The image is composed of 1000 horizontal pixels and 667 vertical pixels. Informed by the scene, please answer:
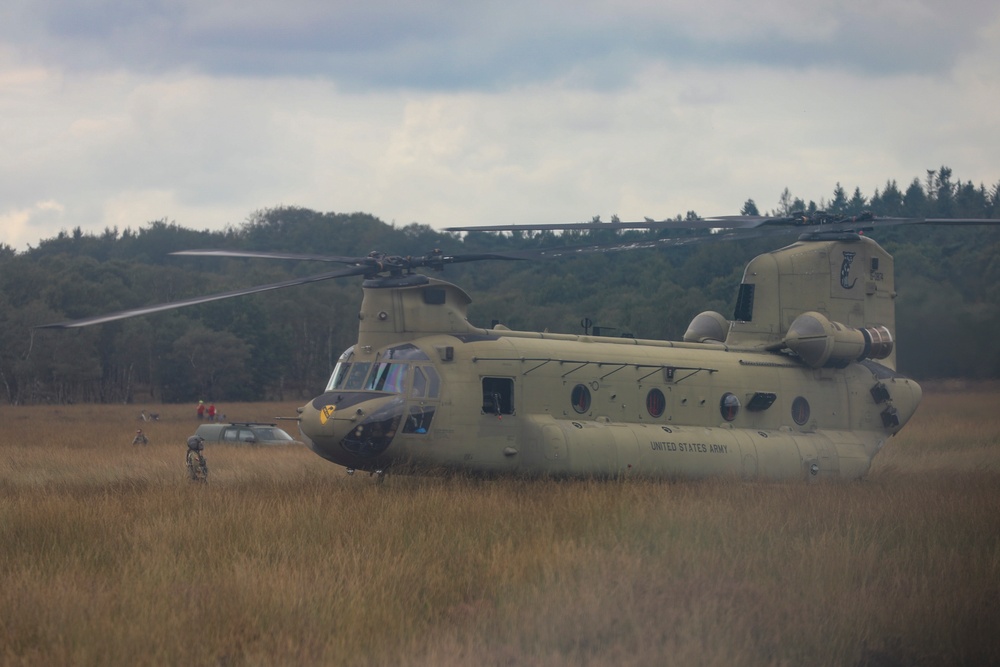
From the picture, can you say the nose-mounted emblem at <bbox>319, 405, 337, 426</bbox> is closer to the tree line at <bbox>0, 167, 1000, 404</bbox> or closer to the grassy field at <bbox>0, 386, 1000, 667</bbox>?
the grassy field at <bbox>0, 386, 1000, 667</bbox>

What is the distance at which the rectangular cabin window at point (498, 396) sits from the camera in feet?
59.7

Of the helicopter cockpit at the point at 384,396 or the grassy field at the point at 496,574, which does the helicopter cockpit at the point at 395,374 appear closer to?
the helicopter cockpit at the point at 384,396

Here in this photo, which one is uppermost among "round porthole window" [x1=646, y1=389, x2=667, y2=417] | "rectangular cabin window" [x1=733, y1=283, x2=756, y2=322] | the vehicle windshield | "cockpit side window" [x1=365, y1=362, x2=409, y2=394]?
"rectangular cabin window" [x1=733, y1=283, x2=756, y2=322]

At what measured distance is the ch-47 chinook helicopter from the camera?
57.6ft

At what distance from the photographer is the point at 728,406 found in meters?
20.8

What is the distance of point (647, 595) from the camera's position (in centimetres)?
1032

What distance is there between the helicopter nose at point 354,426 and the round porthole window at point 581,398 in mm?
3238

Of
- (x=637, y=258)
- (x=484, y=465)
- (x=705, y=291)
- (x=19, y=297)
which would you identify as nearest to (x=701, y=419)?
(x=484, y=465)

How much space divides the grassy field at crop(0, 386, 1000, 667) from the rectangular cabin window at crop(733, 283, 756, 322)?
520 centimetres

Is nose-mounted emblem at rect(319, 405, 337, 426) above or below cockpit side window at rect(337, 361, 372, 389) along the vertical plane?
below

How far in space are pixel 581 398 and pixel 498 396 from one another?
1642 mm

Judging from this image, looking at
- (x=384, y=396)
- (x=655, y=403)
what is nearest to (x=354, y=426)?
(x=384, y=396)

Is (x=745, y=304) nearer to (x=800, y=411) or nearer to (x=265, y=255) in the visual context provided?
(x=800, y=411)

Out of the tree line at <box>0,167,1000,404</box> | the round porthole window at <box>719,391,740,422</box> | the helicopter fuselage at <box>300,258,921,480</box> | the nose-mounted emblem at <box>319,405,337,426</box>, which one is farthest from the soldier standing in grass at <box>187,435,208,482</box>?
the tree line at <box>0,167,1000,404</box>
